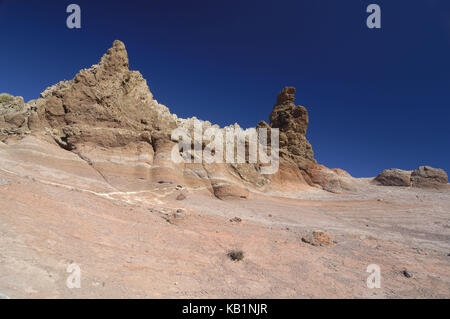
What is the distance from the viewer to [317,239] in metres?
11.9

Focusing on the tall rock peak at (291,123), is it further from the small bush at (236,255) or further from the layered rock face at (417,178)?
the small bush at (236,255)

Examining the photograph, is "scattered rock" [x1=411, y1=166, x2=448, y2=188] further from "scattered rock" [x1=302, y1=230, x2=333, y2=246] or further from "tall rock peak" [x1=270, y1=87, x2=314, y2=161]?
"scattered rock" [x1=302, y1=230, x2=333, y2=246]

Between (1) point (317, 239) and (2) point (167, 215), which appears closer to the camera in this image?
(1) point (317, 239)

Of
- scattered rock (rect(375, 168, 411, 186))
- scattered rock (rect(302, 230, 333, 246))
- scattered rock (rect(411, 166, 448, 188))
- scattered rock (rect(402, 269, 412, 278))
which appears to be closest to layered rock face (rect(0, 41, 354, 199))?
scattered rock (rect(302, 230, 333, 246))

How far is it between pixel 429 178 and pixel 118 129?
37.9 meters

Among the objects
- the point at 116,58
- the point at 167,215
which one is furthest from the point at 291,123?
the point at 167,215

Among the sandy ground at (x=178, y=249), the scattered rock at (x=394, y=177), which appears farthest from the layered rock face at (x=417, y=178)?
the sandy ground at (x=178, y=249)

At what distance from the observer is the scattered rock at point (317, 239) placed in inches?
457

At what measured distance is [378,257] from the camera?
10367 millimetres

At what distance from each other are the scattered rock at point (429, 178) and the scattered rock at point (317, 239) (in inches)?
1050

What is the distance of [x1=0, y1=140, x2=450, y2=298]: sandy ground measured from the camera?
5.75m

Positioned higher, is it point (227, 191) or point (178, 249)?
point (227, 191)

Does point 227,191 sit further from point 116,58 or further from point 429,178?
point 429,178

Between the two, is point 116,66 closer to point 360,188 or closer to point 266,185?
point 266,185
